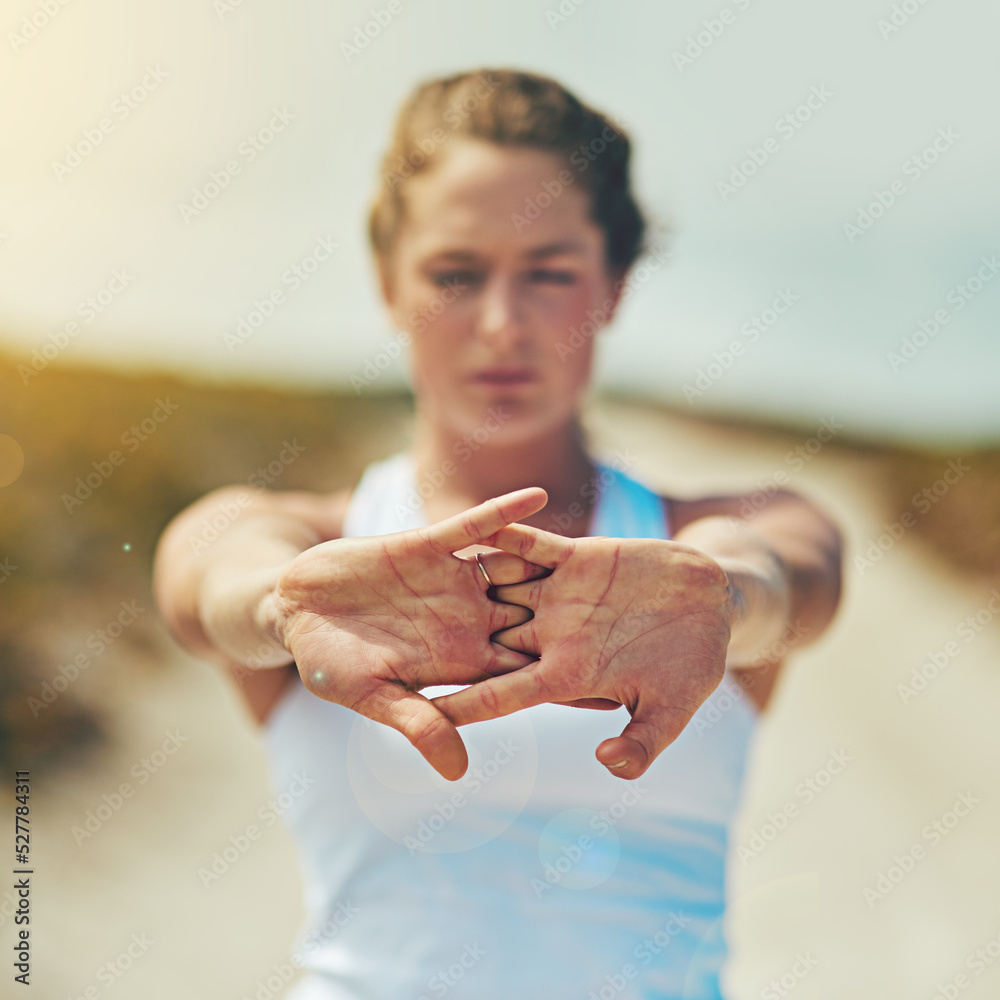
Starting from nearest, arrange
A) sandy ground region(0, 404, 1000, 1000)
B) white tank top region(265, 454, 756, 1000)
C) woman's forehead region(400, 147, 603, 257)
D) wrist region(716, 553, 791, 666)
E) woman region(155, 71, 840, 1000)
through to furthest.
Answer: woman region(155, 71, 840, 1000)
wrist region(716, 553, 791, 666)
white tank top region(265, 454, 756, 1000)
woman's forehead region(400, 147, 603, 257)
sandy ground region(0, 404, 1000, 1000)

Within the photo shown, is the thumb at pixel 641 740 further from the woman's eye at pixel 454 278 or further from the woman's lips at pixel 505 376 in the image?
the woman's eye at pixel 454 278

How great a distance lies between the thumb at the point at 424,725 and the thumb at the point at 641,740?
24cm

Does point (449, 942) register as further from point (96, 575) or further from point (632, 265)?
point (96, 575)

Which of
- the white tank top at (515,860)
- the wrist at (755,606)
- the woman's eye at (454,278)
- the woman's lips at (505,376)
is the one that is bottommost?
the white tank top at (515,860)

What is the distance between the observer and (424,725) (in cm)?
127

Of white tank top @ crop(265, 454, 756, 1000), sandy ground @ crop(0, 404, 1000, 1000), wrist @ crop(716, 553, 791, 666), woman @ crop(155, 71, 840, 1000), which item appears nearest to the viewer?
woman @ crop(155, 71, 840, 1000)

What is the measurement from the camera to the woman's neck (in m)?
2.39

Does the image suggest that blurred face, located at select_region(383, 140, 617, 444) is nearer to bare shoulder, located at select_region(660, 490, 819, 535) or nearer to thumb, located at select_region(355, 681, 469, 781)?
bare shoulder, located at select_region(660, 490, 819, 535)

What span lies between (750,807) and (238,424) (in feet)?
23.8

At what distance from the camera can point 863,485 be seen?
14438 millimetres

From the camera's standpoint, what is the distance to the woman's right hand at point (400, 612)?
1334 mm

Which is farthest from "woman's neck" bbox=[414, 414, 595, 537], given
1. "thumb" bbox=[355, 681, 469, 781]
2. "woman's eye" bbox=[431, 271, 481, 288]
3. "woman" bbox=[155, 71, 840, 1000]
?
"thumb" bbox=[355, 681, 469, 781]

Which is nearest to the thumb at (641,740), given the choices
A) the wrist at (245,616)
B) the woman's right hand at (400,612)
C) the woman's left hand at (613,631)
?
the woman's left hand at (613,631)

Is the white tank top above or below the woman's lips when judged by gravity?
below
